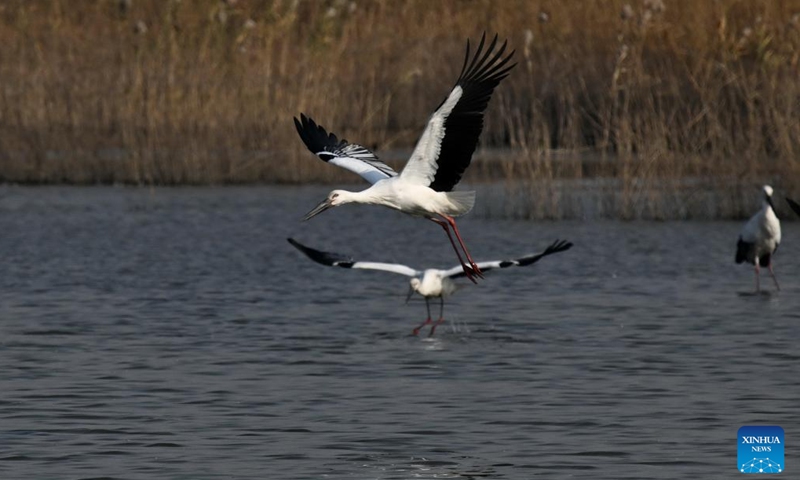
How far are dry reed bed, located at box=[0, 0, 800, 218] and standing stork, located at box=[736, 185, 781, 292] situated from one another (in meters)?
2.89

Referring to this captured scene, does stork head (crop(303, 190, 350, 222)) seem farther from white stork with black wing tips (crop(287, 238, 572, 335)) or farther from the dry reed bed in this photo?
the dry reed bed

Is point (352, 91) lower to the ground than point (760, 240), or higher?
higher

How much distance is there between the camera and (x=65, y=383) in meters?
9.91

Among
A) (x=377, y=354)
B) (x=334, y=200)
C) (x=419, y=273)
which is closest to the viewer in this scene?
(x=334, y=200)

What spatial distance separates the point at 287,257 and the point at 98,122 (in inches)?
228

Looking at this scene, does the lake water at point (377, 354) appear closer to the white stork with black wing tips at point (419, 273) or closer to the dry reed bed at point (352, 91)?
the white stork with black wing tips at point (419, 273)

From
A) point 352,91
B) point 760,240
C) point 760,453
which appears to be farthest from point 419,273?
point 352,91

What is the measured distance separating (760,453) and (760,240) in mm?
7111

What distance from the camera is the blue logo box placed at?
24.5 ft

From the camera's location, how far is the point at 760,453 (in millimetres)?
7547

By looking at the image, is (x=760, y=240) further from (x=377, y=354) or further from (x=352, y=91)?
(x=352, y=91)

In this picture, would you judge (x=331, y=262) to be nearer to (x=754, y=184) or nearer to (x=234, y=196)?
(x=754, y=184)

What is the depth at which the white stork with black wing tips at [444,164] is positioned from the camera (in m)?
9.84

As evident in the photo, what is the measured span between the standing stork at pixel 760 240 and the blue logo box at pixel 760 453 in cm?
648
